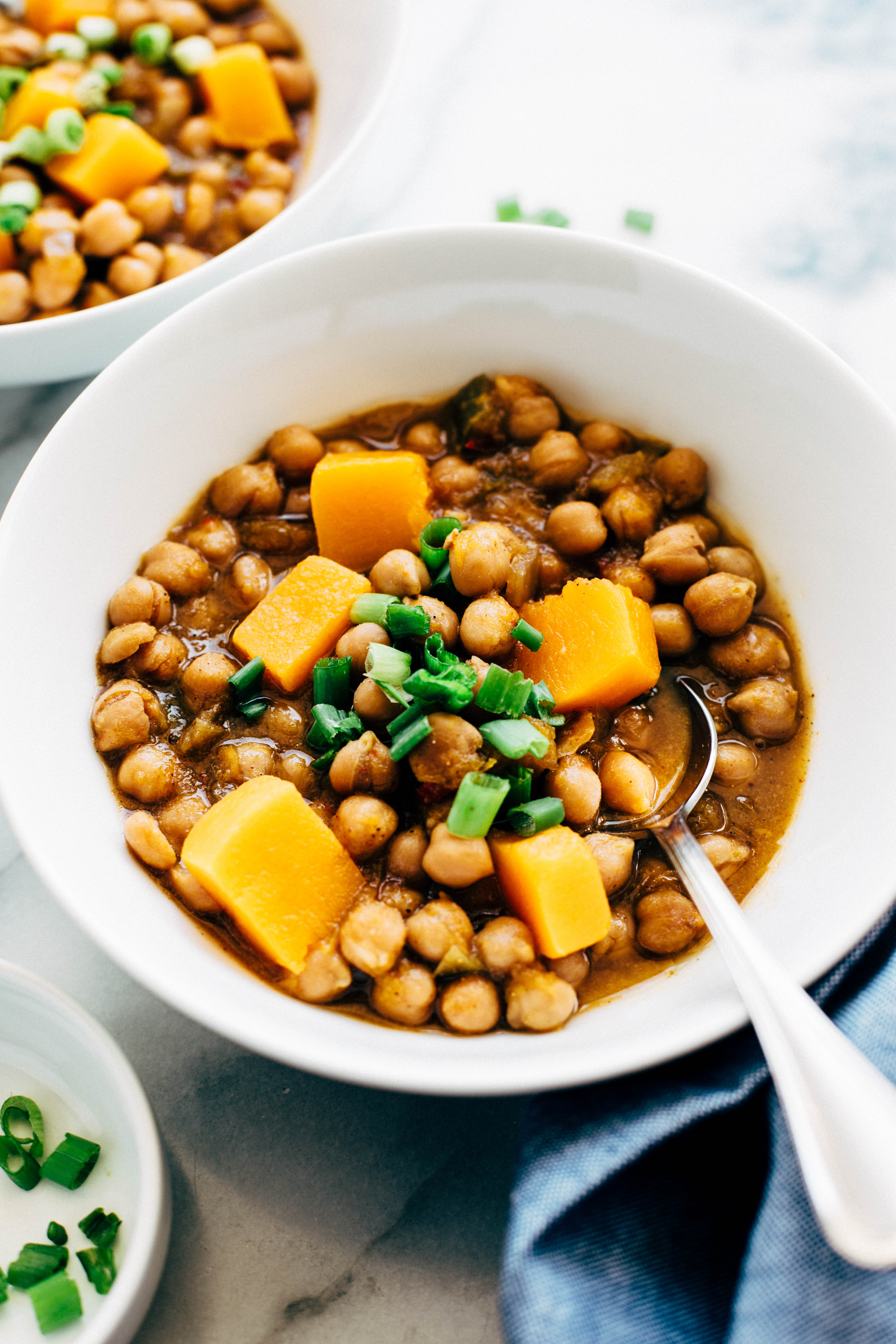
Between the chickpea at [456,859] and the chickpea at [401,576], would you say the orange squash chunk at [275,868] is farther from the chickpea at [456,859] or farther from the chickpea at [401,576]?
the chickpea at [401,576]

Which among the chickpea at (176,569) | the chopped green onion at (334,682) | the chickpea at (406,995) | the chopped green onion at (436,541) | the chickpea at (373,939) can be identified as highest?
the chopped green onion at (436,541)

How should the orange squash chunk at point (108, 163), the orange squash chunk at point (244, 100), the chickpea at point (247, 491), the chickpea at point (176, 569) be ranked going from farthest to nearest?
the orange squash chunk at point (244, 100) < the orange squash chunk at point (108, 163) < the chickpea at point (247, 491) < the chickpea at point (176, 569)

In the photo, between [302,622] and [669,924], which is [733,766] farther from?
[302,622]

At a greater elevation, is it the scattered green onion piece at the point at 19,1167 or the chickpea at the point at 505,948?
the chickpea at the point at 505,948

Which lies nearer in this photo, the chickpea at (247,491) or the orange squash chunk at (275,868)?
the orange squash chunk at (275,868)

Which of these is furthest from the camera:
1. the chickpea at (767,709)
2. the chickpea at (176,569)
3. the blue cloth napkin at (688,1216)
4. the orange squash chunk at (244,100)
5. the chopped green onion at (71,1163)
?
the orange squash chunk at (244,100)

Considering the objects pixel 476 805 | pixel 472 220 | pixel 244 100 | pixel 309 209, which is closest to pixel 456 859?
pixel 476 805

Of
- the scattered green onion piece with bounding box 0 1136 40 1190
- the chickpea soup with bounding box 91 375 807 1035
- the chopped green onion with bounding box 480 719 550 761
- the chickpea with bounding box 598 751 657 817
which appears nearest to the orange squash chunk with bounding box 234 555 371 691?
the chickpea soup with bounding box 91 375 807 1035

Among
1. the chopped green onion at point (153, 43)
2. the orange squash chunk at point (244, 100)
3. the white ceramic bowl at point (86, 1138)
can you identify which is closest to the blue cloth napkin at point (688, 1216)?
the white ceramic bowl at point (86, 1138)
